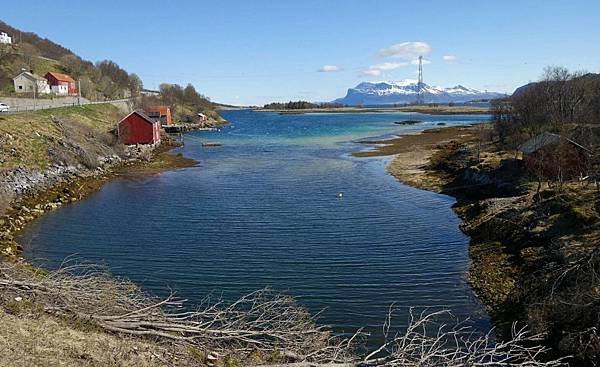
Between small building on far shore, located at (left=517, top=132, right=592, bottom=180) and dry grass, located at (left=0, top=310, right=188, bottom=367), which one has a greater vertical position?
small building on far shore, located at (left=517, top=132, right=592, bottom=180)

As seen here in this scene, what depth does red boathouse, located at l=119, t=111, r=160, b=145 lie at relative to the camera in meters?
57.9

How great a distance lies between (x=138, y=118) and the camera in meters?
58.5

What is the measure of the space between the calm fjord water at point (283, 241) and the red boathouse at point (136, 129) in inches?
707

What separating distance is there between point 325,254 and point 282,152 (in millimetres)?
42917

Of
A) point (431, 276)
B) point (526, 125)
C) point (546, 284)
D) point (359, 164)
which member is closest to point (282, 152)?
point (359, 164)

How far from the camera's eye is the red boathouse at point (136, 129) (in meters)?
57.9

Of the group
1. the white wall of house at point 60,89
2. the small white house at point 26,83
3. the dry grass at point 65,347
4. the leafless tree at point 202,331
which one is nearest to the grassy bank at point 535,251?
the leafless tree at point 202,331

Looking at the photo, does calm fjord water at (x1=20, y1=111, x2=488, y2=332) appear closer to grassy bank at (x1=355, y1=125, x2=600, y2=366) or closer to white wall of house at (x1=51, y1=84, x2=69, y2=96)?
grassy bank at (x1=355, y1=125, x2=600, y2=366)

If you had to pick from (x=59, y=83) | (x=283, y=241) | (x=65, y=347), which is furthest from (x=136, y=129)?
(x=65, y=347)

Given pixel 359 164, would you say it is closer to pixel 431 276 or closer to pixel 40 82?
pixel 431 276

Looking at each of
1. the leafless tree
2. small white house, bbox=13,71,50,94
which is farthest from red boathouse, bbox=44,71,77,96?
the leafless tree

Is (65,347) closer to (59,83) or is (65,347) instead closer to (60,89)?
(59,83)

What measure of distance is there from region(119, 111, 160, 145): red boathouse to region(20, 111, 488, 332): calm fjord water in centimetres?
1796

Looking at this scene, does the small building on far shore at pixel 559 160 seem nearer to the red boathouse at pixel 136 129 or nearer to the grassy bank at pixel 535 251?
the grassy bank at pixel 535 251
